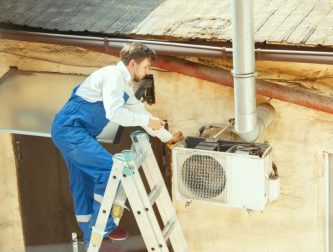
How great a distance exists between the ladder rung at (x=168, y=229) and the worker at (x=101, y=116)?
0.37 metres

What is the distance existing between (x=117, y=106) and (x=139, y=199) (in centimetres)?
69

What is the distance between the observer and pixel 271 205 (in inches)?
287

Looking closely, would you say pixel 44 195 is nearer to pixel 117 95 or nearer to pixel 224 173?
pixel 224 173

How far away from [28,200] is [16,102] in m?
1.16

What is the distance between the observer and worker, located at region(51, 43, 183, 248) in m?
6.05

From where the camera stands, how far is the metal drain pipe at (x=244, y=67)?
237 inches

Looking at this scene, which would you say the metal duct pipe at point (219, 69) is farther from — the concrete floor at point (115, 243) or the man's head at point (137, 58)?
the concrete floor at point (115, 243)

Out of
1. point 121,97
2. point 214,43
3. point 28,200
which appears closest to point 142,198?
point 121,97

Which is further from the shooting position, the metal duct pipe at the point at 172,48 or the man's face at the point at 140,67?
the metal duct pipe at the point at 172,48

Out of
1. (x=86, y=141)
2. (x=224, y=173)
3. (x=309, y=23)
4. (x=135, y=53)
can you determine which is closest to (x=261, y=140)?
(x=224, y=173)

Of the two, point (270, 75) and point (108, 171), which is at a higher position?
point (270, 75)

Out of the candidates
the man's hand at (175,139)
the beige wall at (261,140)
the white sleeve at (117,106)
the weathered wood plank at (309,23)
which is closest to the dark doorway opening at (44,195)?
the beige wall at (261,140)

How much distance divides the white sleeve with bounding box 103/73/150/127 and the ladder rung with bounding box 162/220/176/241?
0.80 metres

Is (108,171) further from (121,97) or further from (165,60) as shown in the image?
(165,60)
